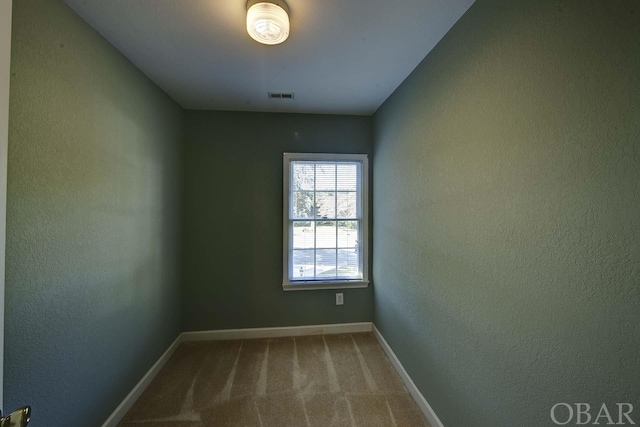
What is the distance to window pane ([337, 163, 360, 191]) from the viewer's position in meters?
2.73

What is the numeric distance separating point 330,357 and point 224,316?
3.82ft

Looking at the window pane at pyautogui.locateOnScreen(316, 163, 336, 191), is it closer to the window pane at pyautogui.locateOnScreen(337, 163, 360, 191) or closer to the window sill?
the window pane at pyautogui.locateOnScreen(337, 163, 360, 191)

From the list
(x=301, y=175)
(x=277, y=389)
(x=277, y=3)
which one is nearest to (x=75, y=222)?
(x=277, y=3)

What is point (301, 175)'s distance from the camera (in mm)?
2682

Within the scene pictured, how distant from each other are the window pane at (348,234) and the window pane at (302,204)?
1.21 ft

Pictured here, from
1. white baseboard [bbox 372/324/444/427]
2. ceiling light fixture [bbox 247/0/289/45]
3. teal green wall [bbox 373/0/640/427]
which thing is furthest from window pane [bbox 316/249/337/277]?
ceiling light fixture [bbox 247/0/289/45]

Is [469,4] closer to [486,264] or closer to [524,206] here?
[524,206]

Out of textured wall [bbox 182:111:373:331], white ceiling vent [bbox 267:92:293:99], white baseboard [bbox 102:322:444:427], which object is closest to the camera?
white baseboard [bbox 102:322:444:427]

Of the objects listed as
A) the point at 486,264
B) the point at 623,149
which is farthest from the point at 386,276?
the point at 623,149

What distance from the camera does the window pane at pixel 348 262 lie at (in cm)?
275

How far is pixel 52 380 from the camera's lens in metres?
1.20

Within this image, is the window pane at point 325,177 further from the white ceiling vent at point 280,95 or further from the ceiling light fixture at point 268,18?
the ceiling light fixture at point 268,18

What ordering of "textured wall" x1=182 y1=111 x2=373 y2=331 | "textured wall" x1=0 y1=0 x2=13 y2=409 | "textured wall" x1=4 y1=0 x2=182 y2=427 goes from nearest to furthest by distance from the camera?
"textured wall" x1=0 y1=0 x2=13 y2=409
"textured wall" x1=4 y1=0 x2=182 y2=427
"textured wall" x1=182 y1=111 x2=373 y2=331

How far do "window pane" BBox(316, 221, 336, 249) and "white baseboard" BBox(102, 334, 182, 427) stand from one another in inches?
66.9
